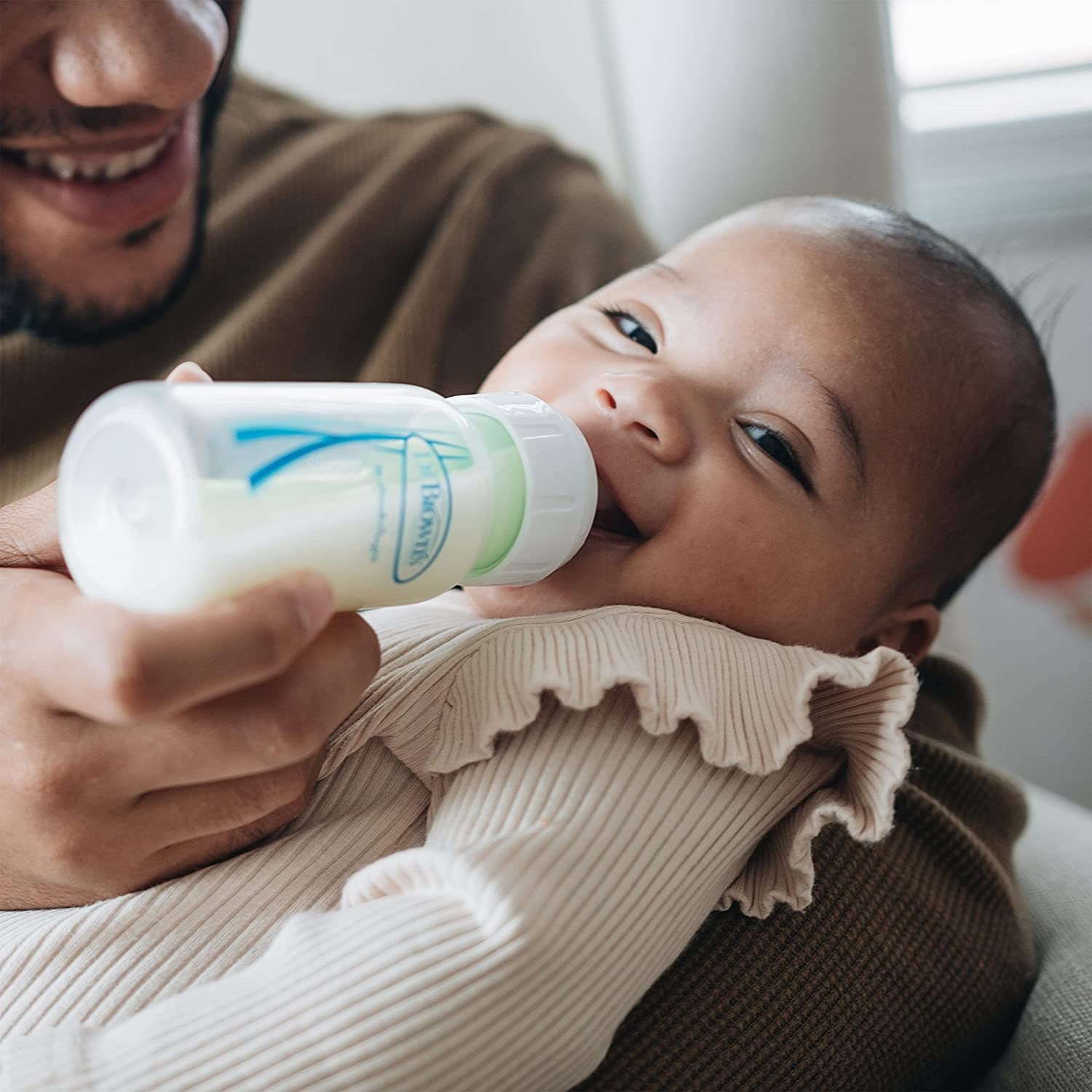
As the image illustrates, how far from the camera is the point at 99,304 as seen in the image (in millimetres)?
1177

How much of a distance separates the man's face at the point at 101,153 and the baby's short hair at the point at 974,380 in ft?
1.97

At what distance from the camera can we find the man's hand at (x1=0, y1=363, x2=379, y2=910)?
0.48 m

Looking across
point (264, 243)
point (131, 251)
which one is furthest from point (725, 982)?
point (264, 243)

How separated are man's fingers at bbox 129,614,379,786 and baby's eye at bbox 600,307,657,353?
0.41 meters

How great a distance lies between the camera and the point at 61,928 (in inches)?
25.4

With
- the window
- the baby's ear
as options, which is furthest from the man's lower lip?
the window

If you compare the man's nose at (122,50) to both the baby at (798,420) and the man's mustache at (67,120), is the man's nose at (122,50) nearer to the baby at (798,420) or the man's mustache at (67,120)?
the man's mustache at (67,120)

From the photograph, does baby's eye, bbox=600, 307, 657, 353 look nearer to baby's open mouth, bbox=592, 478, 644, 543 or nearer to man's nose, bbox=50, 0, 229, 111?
baby's open mouth, bbox=592, 478, 644, 543

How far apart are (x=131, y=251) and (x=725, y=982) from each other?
90cm

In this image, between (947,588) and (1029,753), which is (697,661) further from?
(1029,753)

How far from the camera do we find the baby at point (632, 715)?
0.56m

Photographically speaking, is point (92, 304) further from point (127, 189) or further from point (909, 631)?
point (909, 631)

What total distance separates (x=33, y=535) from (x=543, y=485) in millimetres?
292

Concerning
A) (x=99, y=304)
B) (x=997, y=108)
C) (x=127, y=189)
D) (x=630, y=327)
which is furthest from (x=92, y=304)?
(x=997, y=108)
